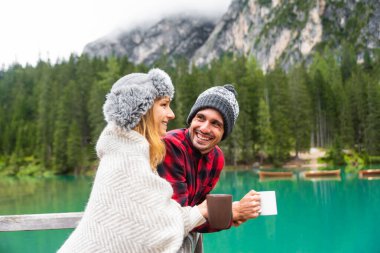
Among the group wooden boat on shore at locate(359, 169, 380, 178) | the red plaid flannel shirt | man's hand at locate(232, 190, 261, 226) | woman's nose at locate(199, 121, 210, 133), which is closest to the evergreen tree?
wooden boat on shore at locate(359, 169, 380, 178)

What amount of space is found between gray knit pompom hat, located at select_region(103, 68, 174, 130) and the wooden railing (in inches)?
33.4

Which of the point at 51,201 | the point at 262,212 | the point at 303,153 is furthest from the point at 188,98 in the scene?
the point at 262,212

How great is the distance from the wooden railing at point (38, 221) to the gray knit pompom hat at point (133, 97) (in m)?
0.85

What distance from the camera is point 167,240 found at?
5.04 feet

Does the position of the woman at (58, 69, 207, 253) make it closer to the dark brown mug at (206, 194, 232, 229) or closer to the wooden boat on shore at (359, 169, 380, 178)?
the dark brown mug at (206, 194, 232, 229)

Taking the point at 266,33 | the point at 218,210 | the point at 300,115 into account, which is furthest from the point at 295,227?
the point at 266,33

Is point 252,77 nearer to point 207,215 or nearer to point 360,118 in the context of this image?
point 360,118

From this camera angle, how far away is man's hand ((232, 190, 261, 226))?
6.01 feet

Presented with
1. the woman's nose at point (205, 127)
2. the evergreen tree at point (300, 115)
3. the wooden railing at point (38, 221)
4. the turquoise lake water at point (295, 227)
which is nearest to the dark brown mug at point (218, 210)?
the woman's nose at point (205, 127)

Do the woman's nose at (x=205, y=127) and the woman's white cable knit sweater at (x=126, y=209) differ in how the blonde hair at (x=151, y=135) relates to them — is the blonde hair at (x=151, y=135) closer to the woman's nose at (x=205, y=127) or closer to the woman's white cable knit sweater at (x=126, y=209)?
the woman's white cable knit sweater at (x=126, y=209)

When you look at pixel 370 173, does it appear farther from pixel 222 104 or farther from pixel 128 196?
pixel 128 196

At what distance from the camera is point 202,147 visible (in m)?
2.07

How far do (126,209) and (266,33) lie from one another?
3534 inches

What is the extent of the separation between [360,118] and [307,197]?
22890mm
